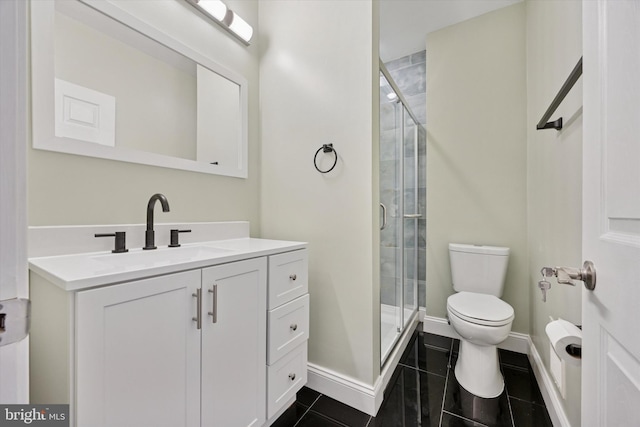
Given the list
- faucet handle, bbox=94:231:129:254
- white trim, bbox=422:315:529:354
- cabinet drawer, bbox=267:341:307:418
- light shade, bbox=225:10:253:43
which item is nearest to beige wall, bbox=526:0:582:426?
white trim, bbox=422:315:529:354

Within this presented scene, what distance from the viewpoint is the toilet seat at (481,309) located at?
1.48 metres

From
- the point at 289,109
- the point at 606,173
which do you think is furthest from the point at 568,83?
the point at 289,109

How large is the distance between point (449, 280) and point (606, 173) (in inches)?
74.3

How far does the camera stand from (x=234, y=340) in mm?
1038

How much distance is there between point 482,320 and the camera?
4.85 ft

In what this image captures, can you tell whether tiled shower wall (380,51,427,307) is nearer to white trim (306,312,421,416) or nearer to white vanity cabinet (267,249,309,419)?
white trim (306,312,421,416)

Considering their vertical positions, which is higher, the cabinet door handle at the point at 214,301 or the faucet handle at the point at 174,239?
the faucet handle at the point at 174,239

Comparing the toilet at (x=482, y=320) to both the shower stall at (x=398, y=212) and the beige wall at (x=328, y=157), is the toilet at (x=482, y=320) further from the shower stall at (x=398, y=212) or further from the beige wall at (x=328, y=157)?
the beige wall at (x=328, y=157)

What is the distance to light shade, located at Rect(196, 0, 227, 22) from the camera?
4.79ft

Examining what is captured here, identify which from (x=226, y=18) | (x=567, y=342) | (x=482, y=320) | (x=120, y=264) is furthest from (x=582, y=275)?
(x=226, y=18)

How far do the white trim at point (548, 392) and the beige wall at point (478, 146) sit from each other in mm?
341

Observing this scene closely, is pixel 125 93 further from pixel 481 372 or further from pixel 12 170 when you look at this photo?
pixel 481 372

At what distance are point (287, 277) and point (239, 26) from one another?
5.03 ft
